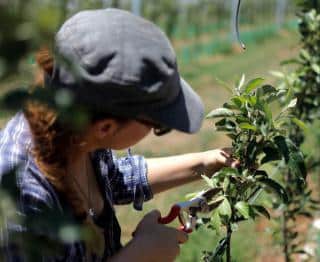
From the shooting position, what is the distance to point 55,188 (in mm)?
1542

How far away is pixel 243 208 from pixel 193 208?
0.13 meters

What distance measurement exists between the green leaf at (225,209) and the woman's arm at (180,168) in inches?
8.2

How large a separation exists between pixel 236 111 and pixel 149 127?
Result: 547 mm

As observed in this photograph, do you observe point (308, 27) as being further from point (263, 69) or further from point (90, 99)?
point (263, 69)

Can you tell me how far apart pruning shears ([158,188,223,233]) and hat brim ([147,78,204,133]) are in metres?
0.37

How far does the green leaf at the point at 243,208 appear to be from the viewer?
1906 mm

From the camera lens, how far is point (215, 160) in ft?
6.92

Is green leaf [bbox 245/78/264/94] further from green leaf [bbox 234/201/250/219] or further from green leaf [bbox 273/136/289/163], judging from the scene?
green leaf [bbox 234/201/250/219]

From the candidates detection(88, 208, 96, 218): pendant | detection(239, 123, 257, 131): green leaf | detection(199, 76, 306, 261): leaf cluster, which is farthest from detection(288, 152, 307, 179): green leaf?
detection(88, 208, 96, 218): pendant

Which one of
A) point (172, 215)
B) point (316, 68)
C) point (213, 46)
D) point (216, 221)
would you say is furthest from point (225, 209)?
point (213, 46)

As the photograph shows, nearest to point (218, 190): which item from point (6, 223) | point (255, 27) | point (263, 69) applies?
point (6, 223)

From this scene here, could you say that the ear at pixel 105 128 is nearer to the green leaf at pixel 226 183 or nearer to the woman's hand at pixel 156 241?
the woman's hand at pixel 156 241

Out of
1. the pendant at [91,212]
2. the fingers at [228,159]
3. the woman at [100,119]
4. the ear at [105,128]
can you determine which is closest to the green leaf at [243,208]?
the fingers at [228,159]

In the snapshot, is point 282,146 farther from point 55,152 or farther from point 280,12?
point 280,12
